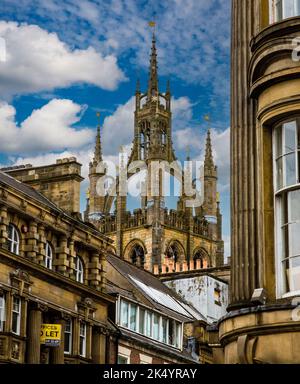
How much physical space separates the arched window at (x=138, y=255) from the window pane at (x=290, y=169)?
14258 cm

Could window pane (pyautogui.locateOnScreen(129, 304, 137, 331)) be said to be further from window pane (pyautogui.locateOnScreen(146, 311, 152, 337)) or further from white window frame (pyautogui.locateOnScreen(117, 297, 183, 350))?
window pane (pyautogui.locateOnScreen(146, 311, 152, 337))

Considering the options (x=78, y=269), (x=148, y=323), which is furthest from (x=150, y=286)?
(x=78, y=269)

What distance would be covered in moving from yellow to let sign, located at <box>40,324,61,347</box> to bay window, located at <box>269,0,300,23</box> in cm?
3197

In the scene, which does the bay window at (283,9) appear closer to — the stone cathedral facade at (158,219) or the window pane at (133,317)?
the window pane at (133,317)

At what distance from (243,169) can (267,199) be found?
844 millimetres

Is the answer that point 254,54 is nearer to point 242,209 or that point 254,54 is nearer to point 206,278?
point 242,209

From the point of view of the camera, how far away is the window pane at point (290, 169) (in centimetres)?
1589

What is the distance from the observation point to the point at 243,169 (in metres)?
16.9

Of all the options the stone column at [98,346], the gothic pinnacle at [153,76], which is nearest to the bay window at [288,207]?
the stone column at [98,346]

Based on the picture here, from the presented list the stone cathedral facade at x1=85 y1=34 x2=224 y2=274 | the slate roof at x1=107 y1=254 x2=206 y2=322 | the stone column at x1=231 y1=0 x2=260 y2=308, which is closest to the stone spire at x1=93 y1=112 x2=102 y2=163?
the stone cathedral facade at x1=85 y1=34 x2=224 y2=274

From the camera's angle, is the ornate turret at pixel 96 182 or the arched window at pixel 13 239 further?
the ornate turret at pixel 96 182

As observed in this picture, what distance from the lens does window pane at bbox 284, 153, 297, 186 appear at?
15.9 metres

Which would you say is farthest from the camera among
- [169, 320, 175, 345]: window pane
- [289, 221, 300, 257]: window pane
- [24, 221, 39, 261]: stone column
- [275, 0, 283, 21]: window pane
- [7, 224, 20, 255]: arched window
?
[169, 320, 175, 345]: window pane
